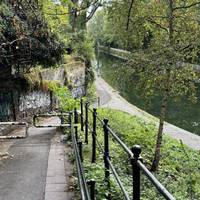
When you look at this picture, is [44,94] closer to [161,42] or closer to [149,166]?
[149,166]

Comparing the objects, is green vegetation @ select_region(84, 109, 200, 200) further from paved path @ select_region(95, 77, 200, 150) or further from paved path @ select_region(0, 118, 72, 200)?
paved path @ select_region(95, 77, 200, 150)

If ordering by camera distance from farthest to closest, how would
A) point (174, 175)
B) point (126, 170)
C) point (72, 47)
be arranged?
1. point (72, 47)
2. point (174, 175)
3. point (126, 170)

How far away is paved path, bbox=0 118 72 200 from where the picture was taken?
5.43 metres

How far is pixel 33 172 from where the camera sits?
655 cm

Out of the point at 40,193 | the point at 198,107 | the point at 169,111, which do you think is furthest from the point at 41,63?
the point at 198,107

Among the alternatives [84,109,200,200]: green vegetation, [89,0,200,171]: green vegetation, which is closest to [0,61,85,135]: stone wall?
[84,109,200,200]: green vegetation

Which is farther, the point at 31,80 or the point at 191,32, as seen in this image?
the point at 31,80

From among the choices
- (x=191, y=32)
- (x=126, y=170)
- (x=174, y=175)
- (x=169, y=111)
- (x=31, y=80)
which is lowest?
(x=169, y=111)

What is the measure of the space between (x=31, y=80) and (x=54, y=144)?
6.96m

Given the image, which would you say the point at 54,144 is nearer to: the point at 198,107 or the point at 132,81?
the point at 132,81

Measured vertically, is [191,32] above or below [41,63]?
above

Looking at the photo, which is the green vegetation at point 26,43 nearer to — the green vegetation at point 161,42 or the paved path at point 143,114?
the green vegetation at point 161,42

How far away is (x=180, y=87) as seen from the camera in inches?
416

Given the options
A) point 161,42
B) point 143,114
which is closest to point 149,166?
point 161,42
